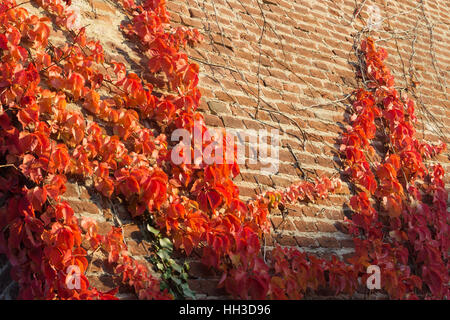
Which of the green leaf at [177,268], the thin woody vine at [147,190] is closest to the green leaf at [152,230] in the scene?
the thin woody vine at [147,190]

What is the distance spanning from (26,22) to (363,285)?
8.45ft

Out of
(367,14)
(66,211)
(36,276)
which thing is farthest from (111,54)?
(367,14)

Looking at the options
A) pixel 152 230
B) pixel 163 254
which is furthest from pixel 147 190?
pixel 163 254

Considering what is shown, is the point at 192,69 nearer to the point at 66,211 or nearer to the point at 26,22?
the point at 26,22

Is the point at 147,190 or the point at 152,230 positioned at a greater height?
the point at 147,190

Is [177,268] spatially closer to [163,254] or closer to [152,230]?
[163,254]

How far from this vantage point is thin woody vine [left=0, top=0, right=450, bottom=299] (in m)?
2.14

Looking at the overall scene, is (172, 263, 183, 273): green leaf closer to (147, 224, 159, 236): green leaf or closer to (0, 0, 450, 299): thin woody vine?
(0, 0, 450, 299): thin woody vine

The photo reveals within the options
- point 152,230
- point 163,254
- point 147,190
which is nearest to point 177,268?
point 163,254

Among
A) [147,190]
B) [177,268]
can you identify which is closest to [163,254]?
[177,268]

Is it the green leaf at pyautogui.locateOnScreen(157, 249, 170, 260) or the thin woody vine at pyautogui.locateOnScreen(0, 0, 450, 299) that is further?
the green leaf at pyautogui.locateOnScreen(157, 249, 170, 260)

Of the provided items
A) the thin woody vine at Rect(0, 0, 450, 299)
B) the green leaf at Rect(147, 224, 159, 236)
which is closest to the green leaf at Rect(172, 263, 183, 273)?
the thin woody vine at Rect(0, 0, 450, 299)

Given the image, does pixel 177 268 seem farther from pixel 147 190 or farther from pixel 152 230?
pixel 147 190

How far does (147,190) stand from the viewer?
2.37 m
